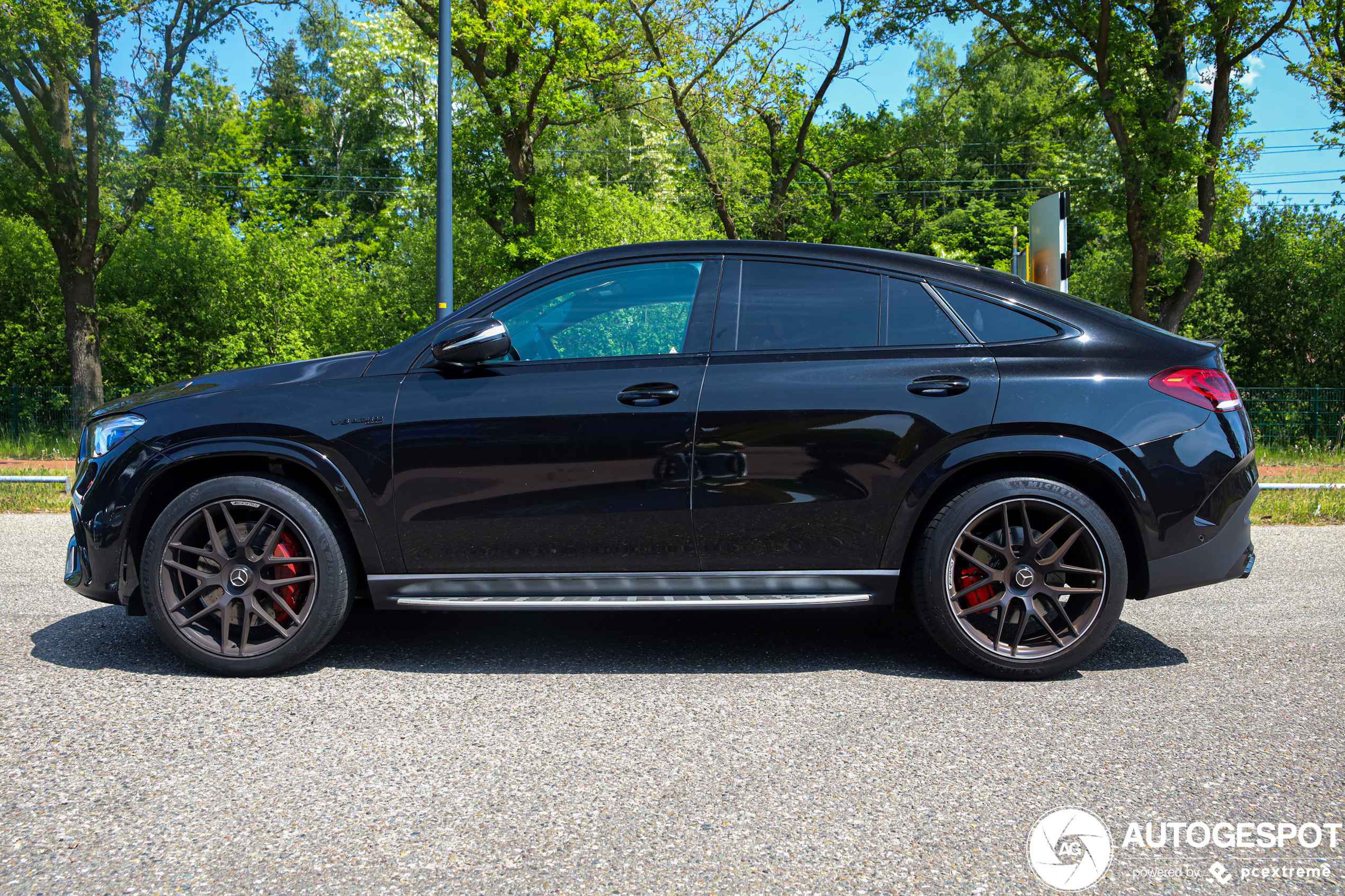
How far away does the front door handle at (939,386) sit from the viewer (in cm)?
388

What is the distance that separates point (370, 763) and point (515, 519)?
114cm

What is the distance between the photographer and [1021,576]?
12.7ft

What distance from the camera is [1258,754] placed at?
3.16m

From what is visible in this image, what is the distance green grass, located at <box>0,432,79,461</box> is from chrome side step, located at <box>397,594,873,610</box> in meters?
15.3

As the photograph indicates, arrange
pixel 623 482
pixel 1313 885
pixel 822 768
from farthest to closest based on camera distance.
A: pixel 623 482
pixel 822 768
pixel 1313 885

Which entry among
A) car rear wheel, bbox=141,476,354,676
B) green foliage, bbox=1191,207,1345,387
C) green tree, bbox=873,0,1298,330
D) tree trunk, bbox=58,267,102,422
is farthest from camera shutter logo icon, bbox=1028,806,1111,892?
green foliage, bbox=1191,207,1345,387

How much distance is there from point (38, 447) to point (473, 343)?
17038 millimetres

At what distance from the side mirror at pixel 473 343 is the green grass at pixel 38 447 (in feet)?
49.9

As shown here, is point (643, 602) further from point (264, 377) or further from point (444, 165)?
point (444, 165)

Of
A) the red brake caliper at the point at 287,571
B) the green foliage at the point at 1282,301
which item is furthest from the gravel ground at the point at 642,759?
the green foliage at the point at 1282,301

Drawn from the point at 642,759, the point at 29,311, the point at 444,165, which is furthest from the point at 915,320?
the point at 29,311

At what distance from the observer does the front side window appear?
161 inches

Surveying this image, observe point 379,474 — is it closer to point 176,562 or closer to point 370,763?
point 176,562

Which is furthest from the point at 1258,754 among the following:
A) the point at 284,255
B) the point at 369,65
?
the point at 369,65
